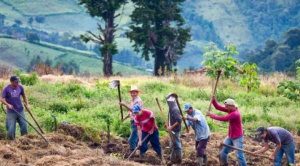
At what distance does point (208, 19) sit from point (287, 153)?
98244 millimetres

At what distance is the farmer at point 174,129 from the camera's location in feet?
41.1

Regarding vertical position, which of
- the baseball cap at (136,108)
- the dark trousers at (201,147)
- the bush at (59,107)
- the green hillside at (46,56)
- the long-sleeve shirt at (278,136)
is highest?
the green hillside at (46,56)

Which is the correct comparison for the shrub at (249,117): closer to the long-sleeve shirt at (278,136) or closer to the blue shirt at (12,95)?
the long-sleeve shirt at (278,136)

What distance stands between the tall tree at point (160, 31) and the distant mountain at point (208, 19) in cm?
6238

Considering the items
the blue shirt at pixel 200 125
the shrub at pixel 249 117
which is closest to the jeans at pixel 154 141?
the blue shirt at pixel 200 125

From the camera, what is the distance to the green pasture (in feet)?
56.7

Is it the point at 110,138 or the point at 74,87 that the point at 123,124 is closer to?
the point at 110,138

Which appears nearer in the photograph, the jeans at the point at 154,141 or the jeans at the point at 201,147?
the jeans at the point at 201,147

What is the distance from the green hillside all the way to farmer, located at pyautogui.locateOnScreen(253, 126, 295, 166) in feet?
165

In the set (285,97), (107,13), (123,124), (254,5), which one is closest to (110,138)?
(123,124)

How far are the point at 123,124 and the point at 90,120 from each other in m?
1.26

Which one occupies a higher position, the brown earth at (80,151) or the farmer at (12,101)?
the farmer at (12,101)

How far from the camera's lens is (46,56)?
68.5m

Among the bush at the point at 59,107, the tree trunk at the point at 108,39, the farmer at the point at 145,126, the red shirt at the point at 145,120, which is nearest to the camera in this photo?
the farmer at the point at 145,126
